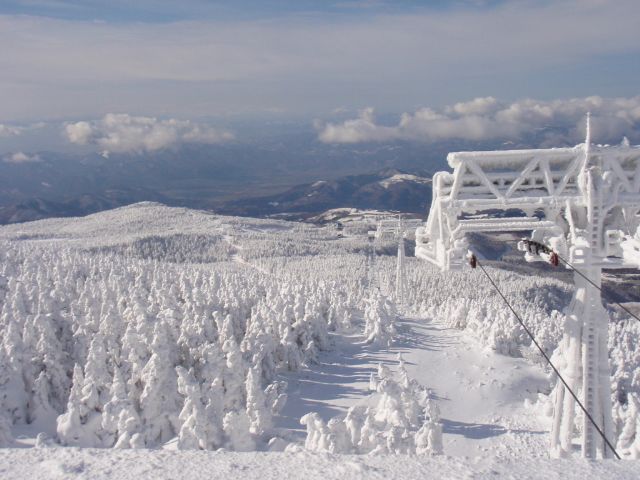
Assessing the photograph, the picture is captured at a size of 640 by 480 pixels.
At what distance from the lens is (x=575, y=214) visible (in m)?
12.3

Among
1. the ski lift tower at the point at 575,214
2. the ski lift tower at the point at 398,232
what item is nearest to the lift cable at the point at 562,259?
the ski lift tower at the point at 575,214

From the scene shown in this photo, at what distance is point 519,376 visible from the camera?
42562 mm

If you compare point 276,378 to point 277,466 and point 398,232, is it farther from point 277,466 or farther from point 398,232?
point 277,466

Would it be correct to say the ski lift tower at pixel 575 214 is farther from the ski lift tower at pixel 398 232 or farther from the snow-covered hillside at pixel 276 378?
the ski lift tower at pixel 398 232

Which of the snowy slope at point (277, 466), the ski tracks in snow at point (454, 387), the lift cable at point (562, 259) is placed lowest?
the ski tracks in snow at point (454, 387)

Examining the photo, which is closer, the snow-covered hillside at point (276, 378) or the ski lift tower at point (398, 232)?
the snow-covered hillside at point (276, 378)

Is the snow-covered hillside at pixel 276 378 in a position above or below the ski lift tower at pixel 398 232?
below

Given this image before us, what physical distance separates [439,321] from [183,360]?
98.9 ft

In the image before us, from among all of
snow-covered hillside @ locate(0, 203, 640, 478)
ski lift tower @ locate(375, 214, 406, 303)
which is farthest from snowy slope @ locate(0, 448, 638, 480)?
ski lift tower @ locate(375, 214, 406, 303)

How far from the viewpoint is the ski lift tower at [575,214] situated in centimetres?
1175

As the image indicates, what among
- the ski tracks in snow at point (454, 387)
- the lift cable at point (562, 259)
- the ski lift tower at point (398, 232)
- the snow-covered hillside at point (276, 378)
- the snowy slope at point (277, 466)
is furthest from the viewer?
the ski lift tower at point (398, 232)

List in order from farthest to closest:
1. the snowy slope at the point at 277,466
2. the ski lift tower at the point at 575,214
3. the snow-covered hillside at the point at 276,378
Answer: the snow-covered hillside at the point at 276,378, the ski lift tower at the point at 575,214, the snowy slope at the point at 277,466

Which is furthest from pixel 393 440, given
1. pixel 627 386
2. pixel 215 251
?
pixel 215 251

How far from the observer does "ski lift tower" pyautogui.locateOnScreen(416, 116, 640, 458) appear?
38.5 ft
